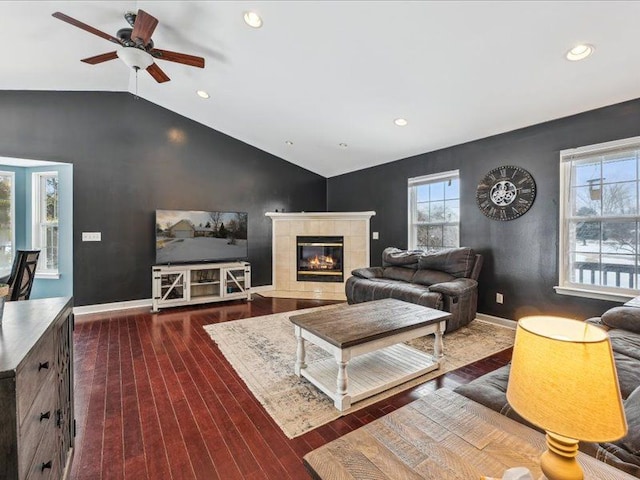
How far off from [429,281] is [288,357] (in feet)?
7.23

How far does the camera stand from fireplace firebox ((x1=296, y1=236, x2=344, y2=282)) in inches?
225

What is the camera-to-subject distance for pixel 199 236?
5.00 m

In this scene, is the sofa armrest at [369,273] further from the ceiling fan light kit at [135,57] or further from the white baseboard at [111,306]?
the ceiling fan light kit at [135,57]

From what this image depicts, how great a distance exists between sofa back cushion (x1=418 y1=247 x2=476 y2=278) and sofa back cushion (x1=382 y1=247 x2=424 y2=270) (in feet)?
0.96

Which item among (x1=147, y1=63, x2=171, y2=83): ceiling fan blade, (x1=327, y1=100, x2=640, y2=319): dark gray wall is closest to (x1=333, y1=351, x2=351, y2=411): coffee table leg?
(x1=327, y1=100, x2=640, y2=319): dark gray wall

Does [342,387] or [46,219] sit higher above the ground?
[46,219]

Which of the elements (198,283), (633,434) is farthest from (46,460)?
(198,283)

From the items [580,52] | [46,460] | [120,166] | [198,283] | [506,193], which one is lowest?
[46,460]

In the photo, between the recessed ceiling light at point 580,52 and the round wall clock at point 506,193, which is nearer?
the recessed ceiling light at point 580,52

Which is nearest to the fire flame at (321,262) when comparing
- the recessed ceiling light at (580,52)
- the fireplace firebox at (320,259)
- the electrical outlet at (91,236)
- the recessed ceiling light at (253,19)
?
the fireplace firebox at (320,259)

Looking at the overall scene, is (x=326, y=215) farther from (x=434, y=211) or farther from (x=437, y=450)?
(x=437, y=450)

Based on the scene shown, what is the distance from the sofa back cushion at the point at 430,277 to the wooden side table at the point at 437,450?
299 cm

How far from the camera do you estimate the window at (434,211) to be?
4508 millimetres

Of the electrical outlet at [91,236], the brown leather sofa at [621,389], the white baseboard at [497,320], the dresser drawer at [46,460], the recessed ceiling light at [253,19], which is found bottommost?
the white baseboard at [497,320]
